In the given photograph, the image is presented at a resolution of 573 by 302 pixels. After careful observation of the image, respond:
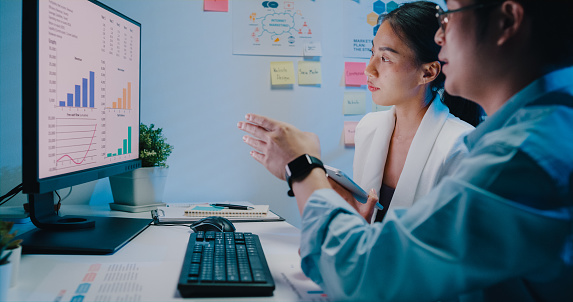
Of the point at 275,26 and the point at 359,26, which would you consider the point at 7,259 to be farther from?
the point at 359,26

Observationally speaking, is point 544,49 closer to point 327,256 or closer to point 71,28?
point 327,256

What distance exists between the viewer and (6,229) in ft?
2.06

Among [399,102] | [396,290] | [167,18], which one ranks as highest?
[167,18]

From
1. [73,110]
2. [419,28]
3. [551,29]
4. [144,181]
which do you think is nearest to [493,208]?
[551,29]

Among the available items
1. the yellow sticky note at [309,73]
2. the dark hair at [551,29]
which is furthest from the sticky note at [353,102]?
the dark hair at [551,29]

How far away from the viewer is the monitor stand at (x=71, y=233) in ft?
2.71

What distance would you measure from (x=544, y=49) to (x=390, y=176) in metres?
0.96

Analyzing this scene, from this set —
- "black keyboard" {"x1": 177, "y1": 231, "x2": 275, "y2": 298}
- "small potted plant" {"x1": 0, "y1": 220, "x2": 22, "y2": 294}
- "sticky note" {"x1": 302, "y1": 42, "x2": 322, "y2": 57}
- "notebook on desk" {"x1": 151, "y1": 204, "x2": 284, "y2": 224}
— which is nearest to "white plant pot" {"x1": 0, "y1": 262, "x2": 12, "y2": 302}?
"small potted plant" {"x1": 0, "y1": 220, "x2": 22, "y2": 294}

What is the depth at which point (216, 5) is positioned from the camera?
5.34 ft

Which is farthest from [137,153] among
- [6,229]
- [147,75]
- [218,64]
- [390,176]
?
[390,176]

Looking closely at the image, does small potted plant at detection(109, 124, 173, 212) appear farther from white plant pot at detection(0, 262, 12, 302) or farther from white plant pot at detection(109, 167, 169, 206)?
white plant pot at detection(0, 262, 12, 302)

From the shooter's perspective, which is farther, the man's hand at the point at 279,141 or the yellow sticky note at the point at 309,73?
the yellow sticky note at the point at 309,73

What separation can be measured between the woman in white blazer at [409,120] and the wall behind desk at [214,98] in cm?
28

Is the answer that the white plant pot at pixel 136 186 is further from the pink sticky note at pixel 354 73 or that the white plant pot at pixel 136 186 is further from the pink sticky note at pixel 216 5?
the pink sticky note at pixel 354 73
